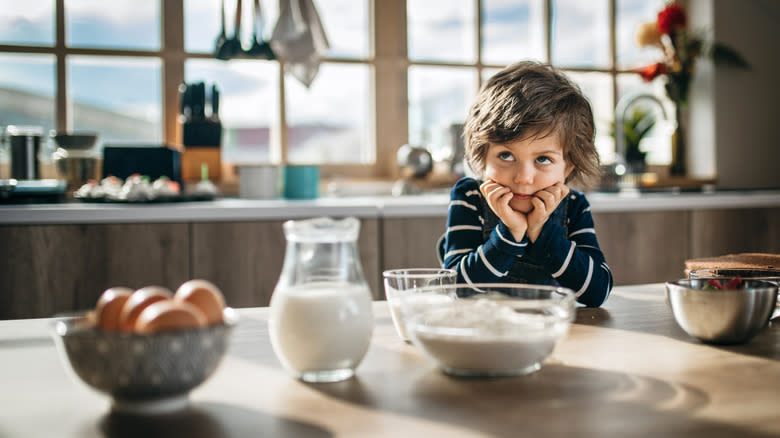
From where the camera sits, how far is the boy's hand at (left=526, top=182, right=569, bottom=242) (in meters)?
1.20

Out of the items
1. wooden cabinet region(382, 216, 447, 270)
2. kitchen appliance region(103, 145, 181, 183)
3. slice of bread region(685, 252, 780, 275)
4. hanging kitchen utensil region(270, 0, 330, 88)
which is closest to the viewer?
slice of bread region(685, 252, 780, 275)

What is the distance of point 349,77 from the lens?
3.22 metres

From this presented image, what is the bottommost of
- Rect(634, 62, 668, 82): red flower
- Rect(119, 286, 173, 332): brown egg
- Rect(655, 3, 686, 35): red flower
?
Rect(119, 286, 173, 332): brown egg

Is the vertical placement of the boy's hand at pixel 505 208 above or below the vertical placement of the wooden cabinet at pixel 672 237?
above

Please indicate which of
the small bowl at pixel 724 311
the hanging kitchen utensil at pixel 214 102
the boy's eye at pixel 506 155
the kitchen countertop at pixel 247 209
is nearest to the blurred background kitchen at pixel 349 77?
the hanging kitchen utensil at pixel 214 102

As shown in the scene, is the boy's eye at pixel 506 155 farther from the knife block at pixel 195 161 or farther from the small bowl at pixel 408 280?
the knife block at pixel 195 161

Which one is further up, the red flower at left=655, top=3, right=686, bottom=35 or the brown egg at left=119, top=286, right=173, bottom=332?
the red flower at left=655, top=3, right=686, bottom=35

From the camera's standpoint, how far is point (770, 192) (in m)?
3.00

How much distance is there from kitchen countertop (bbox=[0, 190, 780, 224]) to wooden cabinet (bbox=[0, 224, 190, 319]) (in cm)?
3

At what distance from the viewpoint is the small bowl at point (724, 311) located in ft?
2.49

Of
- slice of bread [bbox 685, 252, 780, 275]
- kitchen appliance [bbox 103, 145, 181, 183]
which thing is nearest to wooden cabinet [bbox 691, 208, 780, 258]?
slice of bread [bbox 685, 252, 780, 275]

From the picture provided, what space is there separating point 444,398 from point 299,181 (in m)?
2.04

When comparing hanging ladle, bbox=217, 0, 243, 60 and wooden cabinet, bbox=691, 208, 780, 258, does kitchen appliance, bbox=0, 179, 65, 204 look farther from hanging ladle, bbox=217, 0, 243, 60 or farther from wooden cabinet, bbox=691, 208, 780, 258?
wooden cabinet, bbox=691, 208, 780, 258

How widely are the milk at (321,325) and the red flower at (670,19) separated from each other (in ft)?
10.8
